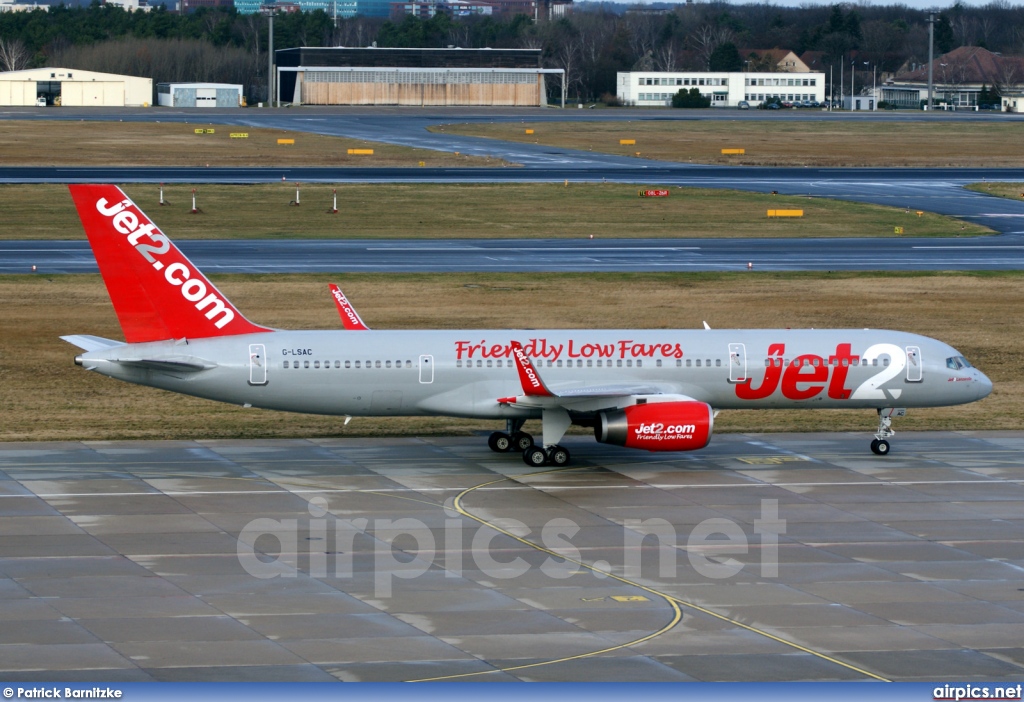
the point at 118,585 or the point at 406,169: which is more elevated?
the point at 406,169

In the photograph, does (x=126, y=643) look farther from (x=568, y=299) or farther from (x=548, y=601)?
(x=568, y=299)

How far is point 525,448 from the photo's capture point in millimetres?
41969

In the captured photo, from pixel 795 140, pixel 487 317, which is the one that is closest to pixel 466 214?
pixel 487 317

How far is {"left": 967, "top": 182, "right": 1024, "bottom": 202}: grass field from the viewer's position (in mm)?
112906

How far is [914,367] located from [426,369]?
15309 millimetres

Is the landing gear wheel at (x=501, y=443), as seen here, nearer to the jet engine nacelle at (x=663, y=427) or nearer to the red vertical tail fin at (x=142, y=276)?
the jet engine nacelle at (x=663, y=427)

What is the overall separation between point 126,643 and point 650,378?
20.4 m

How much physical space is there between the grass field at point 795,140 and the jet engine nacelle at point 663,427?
330 ft

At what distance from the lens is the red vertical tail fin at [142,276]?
3922cm

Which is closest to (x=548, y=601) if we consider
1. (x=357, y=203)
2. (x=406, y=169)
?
(x=357, y=203)

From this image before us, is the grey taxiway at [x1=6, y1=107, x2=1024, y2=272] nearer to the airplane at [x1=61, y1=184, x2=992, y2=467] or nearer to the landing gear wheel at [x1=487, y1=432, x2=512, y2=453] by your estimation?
the landing gear wheel at [x1=487, y1=432, x2=512, y2=453]

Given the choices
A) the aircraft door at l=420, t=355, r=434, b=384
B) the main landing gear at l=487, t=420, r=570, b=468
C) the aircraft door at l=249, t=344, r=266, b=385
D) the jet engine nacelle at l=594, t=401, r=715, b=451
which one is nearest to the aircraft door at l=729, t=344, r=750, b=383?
the jet engine nacelle at l=594, t=401, r=715, b=451

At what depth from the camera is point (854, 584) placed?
95.2 ft

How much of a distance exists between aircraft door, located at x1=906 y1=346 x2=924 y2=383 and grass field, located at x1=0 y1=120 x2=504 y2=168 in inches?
3516
